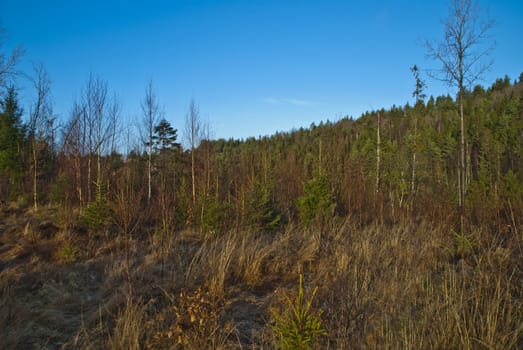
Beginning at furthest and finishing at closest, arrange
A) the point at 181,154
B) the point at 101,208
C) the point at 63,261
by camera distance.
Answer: the point at 181,154 < the point at 101,208 < the point at 63,261

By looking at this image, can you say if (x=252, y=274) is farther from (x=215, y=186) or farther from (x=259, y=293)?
(x=215, y=186)

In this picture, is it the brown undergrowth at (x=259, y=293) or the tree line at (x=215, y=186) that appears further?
the tree line at (x=215, y=186)

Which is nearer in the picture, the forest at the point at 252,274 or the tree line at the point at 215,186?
the forest at the point at 252,274

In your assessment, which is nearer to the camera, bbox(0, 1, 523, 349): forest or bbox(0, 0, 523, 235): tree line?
bbox(0, 1, 523, 349): forest

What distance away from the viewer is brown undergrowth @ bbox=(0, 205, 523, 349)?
7.90 feet

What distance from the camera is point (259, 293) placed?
3.91 metres

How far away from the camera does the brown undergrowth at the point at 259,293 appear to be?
2408mm

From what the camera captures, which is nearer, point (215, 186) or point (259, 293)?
point (259, 293)

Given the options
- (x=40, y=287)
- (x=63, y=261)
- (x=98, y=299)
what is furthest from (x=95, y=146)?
(x=98, y=299)

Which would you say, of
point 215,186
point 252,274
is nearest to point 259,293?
point 252,274

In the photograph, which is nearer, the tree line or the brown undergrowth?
the brown undergrowth

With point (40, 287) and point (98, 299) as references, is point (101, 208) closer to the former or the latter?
point (40, 287)

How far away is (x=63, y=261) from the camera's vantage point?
5.90 metres

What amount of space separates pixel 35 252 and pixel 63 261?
49.5 inches
